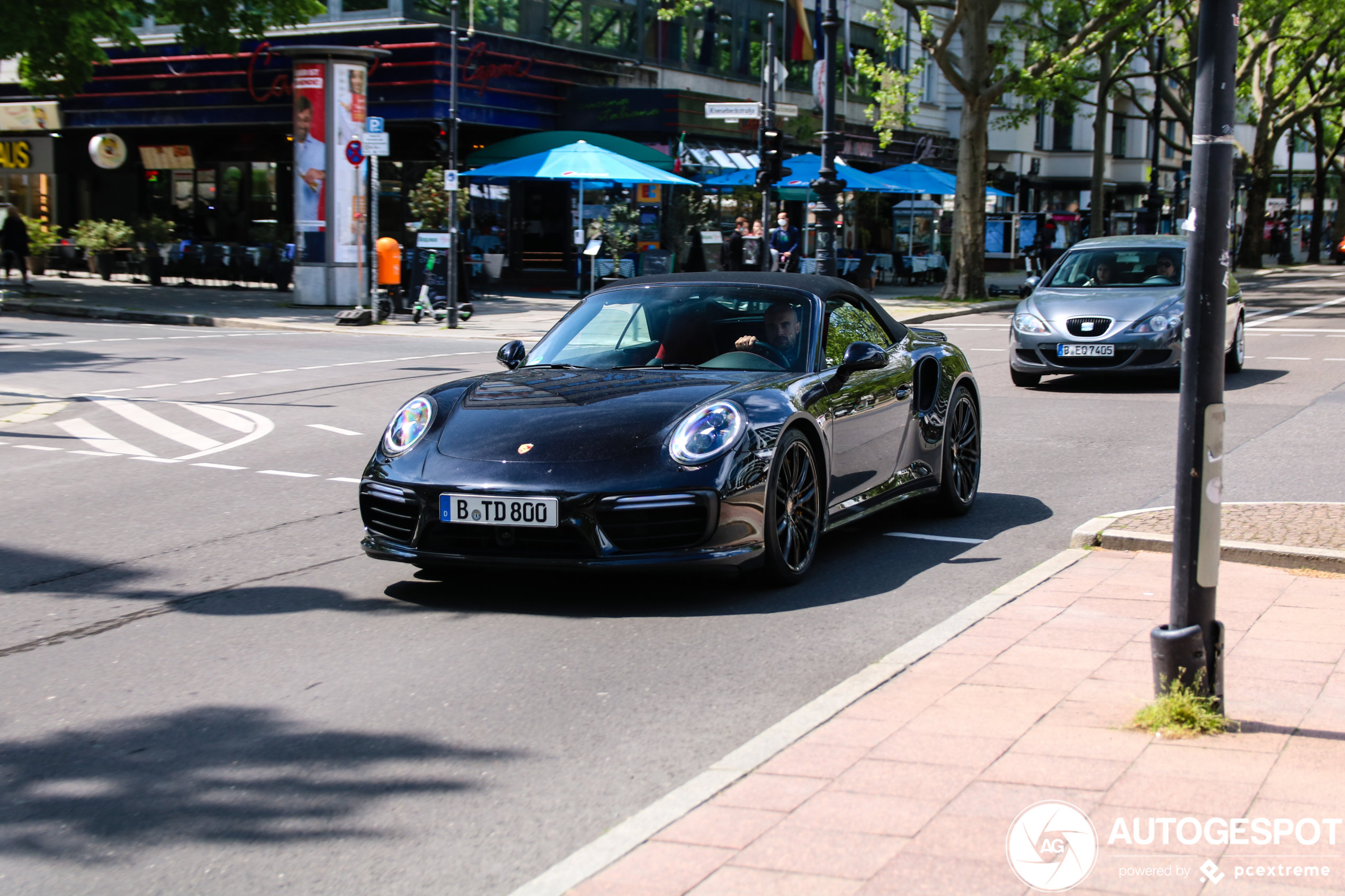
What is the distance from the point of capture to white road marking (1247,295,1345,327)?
85.6 ft

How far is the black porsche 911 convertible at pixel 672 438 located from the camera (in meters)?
5.72

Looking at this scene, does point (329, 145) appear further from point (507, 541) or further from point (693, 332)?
point (507, 541)

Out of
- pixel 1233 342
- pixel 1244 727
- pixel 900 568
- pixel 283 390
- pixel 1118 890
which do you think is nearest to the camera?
pixel 1118 890

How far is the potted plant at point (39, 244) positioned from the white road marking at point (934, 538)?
3170 centimetres

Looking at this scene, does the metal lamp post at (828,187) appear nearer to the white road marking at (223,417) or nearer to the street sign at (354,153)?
the street sign at (354,153)

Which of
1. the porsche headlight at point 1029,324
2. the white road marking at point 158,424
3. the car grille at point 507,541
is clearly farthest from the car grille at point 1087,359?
the car grille at point 507,541

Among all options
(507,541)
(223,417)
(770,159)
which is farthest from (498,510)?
(770,159)

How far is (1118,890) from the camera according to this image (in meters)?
3.16

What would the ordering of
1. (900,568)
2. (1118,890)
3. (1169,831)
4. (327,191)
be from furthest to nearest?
(327,191)
(900,568)
(1169,831)
(1118,890)

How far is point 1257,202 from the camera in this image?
57469 millimetres

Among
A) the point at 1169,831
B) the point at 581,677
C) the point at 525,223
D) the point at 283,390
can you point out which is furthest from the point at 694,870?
the point at 525,223

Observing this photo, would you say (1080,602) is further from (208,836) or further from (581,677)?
(208,836)

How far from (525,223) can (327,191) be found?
902cm

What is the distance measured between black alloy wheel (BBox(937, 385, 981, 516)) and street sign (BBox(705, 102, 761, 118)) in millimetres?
15772
